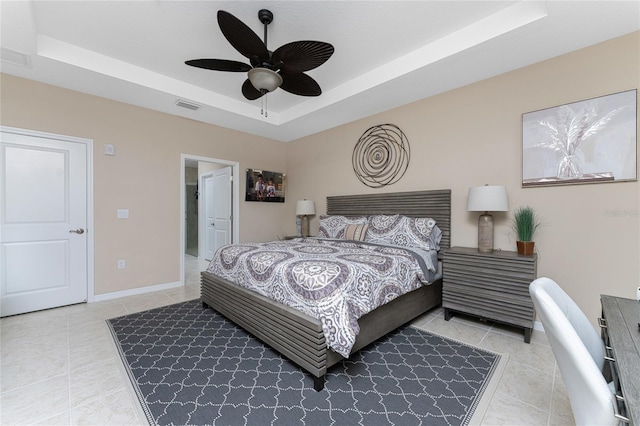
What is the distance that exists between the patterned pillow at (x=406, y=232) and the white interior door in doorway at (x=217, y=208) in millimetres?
2899

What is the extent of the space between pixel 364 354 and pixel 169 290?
3165 mm

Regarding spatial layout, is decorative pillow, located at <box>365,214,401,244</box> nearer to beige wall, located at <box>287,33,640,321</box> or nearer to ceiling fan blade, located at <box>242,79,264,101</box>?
beige wall, located at <box>287,33,640,321</box>

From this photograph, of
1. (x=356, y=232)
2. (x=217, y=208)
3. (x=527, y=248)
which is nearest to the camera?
(x=527, y=248)

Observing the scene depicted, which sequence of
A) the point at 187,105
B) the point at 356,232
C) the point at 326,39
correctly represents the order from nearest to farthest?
the point at 326,39
the point at 356,232
the point at 187,105

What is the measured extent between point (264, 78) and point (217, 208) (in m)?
4.05

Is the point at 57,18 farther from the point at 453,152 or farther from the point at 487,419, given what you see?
the point at 487,419

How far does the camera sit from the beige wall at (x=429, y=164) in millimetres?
2379

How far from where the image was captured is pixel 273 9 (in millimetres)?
2277

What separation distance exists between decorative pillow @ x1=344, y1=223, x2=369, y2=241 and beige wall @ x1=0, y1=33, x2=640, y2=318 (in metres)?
0.74

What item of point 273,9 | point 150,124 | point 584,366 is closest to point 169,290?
point 150,124

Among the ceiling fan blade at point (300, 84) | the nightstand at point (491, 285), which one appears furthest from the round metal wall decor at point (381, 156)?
the ceiling fan blade at point (300, 84)

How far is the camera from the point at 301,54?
210cm

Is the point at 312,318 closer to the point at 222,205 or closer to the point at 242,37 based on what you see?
the point at 242,37

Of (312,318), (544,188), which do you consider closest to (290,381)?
(312,318)
